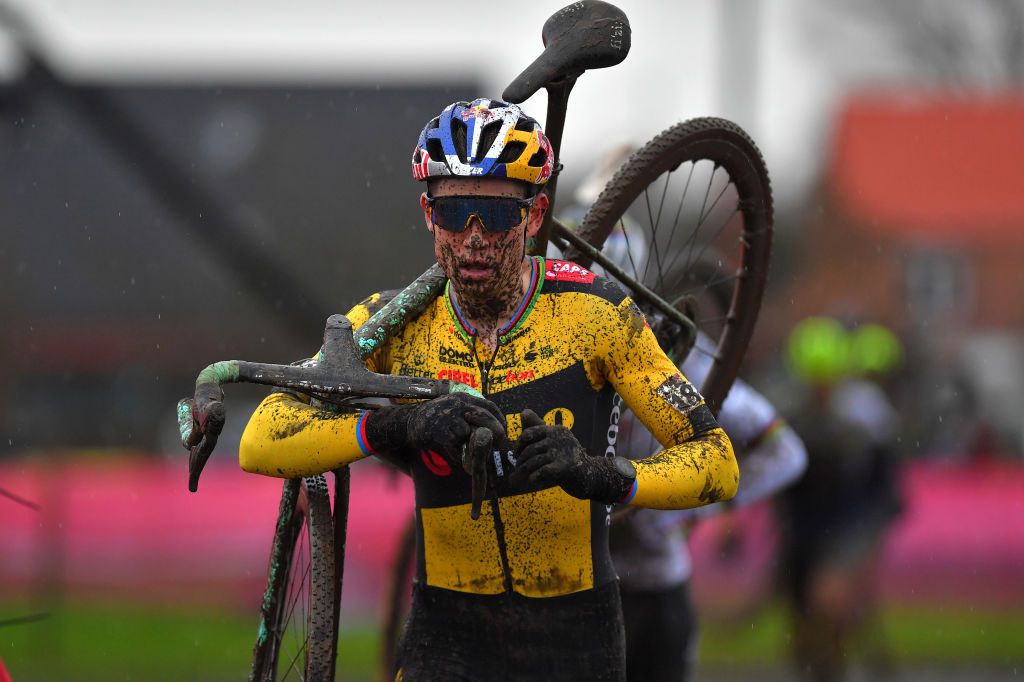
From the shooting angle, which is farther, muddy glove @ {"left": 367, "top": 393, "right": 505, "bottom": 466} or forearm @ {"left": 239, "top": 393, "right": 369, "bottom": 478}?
forearm @ {"left": 239, "top": 393, "right": 369, "bottom": 478}

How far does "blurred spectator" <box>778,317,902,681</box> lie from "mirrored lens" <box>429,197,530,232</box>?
235 inches

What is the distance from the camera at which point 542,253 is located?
496cm

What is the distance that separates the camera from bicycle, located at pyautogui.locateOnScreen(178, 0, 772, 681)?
150 inches

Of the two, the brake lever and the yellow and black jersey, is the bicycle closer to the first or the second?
the yellow and black jersey

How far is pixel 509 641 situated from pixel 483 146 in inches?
49.3

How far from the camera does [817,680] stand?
9.17 m

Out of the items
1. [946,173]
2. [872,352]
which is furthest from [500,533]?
[946,173]

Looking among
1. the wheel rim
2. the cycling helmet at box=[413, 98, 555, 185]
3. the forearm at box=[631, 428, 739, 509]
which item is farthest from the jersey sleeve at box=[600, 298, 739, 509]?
the wheel rim

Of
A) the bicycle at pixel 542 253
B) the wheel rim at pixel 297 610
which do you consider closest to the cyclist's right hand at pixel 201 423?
the bicycle at pixel 542 253

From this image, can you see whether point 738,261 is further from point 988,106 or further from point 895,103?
point 895,103

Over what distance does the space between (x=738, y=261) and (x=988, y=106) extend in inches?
1084

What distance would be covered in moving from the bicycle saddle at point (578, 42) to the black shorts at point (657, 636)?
2330 millimetres

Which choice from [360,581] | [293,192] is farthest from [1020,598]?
[293,192]

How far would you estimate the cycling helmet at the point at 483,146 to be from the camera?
13.0 feet
